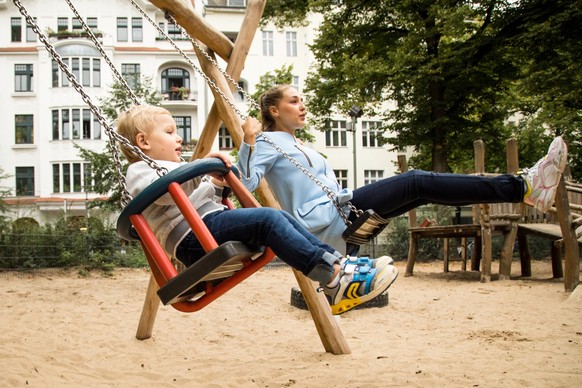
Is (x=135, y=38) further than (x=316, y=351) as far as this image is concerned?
Yes

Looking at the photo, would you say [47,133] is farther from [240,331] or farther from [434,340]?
[434,340]

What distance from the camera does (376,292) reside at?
3.05 m

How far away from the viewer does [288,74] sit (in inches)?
853

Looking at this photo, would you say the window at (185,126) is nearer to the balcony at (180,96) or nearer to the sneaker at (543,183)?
the balcony at (180,96)

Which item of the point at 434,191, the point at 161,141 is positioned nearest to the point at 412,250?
the point at 434,191

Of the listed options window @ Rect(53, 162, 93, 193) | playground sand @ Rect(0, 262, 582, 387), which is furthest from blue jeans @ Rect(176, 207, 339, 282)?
window @ Rect(53, 162, 93, 193)

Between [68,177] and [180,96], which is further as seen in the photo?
[180,96]

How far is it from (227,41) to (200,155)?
110 centimetres

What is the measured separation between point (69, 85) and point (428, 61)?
19405mm

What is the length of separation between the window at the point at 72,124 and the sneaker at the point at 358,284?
2697cm

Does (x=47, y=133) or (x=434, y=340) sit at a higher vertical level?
(x=47, y=133)

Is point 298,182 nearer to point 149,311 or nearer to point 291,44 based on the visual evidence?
point 149,311

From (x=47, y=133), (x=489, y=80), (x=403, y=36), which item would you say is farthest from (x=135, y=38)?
(x=489, y=80)

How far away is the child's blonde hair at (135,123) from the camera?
3.03 metres
